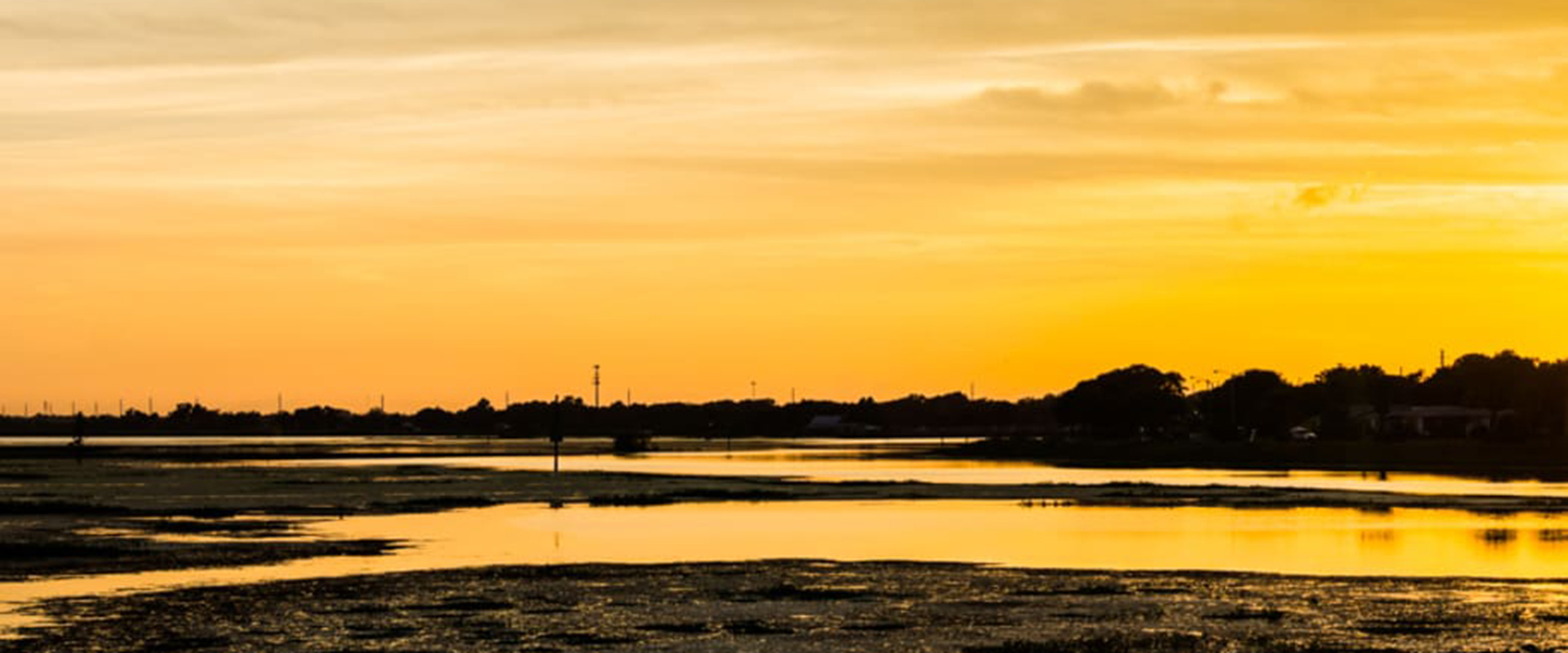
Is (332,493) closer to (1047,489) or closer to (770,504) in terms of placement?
(770,504)

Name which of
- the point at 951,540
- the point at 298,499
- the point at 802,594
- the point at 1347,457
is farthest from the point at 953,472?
the point at 802,594

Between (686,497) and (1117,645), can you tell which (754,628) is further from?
(686,497)

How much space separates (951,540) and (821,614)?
22407 mm

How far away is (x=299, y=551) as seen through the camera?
56.9 metres

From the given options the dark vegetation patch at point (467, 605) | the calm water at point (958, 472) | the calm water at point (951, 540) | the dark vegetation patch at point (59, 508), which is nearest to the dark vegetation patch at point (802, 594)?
the dark vegetation patch at point (467, 605)

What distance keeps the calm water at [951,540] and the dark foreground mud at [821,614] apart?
10.6 feet

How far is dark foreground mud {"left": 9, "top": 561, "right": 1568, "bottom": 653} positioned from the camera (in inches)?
1426

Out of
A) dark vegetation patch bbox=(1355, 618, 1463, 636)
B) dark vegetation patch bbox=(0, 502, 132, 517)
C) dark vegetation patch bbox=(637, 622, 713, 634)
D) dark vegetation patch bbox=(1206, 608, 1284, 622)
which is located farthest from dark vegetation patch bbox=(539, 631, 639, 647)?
dark vegetation patch bbox=(0, 502, 132, 517)

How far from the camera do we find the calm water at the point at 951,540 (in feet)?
170

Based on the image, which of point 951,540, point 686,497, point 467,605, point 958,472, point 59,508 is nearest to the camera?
point 467,605

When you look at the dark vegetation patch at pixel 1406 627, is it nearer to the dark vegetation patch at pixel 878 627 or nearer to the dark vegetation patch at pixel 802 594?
the dark vegetation patch at pixel 878 627

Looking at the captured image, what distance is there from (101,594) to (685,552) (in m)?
18.5

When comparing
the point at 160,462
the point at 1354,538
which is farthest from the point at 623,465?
the point at 1354,538

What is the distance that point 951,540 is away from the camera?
62.8 m
